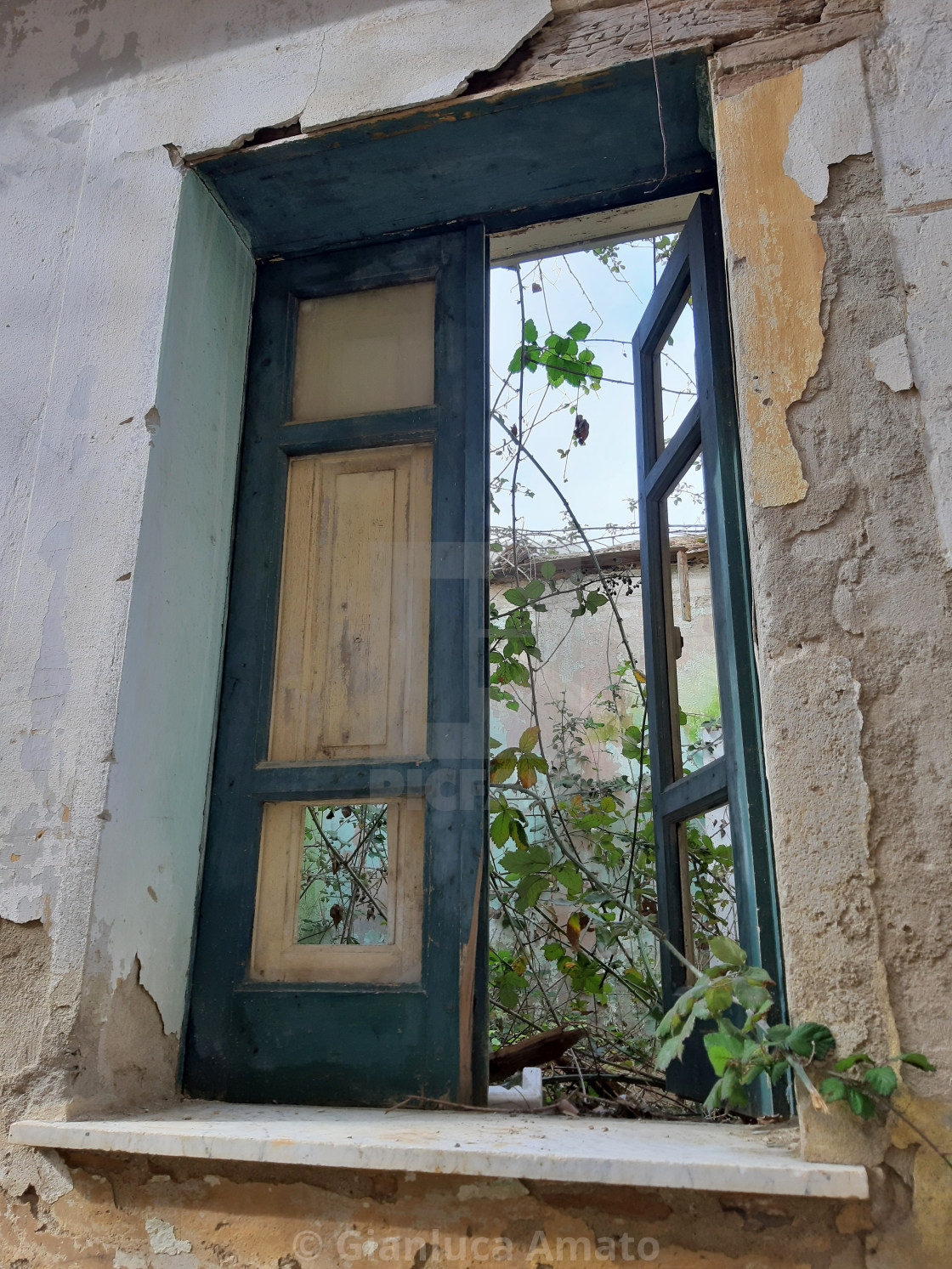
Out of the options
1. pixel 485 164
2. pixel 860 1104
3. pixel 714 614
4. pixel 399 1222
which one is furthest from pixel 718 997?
pixel 485 164

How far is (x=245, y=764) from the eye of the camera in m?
2.15

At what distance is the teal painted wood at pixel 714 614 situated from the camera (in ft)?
5.96

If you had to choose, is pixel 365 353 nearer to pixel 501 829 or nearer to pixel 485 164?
pixel 485 164

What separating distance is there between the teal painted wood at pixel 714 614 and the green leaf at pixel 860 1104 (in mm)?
378

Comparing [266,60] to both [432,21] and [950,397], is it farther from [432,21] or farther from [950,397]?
[950,397]

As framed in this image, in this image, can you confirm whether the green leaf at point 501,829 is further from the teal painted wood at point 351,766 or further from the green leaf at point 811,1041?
the green leaf at point 811,1041

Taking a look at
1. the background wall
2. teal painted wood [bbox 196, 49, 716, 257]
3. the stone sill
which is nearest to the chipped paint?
the background wall

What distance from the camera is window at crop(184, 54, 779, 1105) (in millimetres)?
1934

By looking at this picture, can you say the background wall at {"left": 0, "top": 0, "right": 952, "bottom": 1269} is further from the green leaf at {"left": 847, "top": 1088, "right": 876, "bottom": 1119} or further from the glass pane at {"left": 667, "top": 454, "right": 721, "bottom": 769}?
the glass pane at {"left": 667, "top": 454, "right": 721, "bottom": 769}

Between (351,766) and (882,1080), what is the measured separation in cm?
120

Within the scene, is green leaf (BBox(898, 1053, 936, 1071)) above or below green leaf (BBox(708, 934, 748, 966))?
below

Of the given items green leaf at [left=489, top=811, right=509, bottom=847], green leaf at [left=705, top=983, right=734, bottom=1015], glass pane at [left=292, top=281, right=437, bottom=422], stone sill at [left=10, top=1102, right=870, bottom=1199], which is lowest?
stone sill at [left=10, top=1102, right=870, bottom=1199]

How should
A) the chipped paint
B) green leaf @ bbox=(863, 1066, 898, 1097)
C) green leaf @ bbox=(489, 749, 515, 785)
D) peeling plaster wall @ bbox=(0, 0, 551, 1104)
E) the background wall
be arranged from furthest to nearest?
green leaf @ bbox=(489, 749, 515, 785)
peeling plaster wall @ bbox=(0, 0, 551, 1104)
the chipped paint
the background wall
green leaf @ bbox=(863, 1066, 898, 1097)

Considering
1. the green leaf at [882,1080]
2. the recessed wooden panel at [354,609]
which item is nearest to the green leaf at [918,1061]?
the green leaf at [882,1080]
